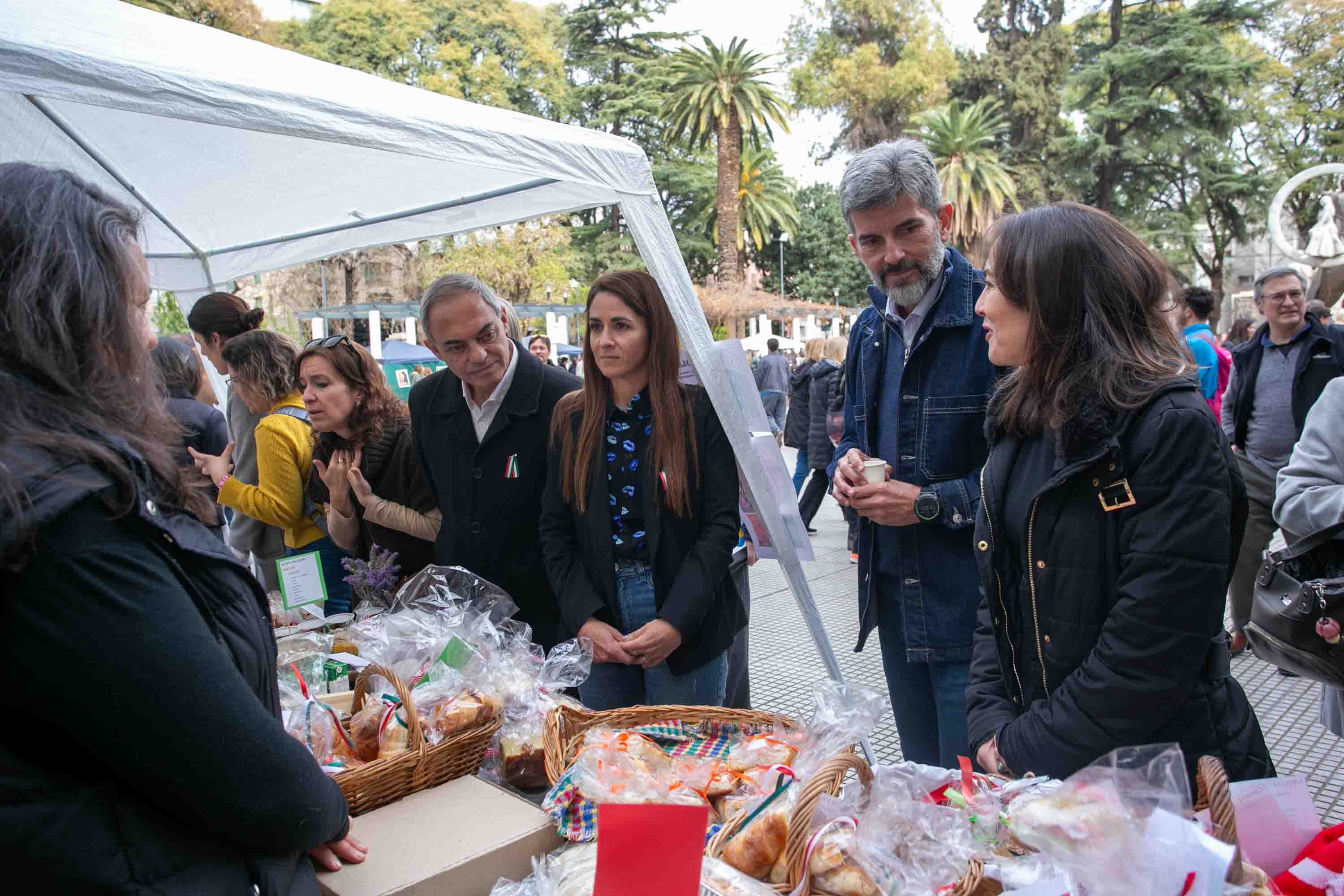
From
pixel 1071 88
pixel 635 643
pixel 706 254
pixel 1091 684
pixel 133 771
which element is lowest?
pixel 635 643

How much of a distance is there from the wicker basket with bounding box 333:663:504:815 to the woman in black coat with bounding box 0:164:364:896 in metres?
0.39

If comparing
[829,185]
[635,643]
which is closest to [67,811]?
[635,643]

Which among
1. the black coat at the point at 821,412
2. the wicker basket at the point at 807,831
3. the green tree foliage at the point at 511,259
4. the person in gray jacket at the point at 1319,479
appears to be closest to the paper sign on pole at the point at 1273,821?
the wicker basket at the point at 807,831

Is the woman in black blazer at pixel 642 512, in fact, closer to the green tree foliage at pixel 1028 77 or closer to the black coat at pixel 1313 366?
the black coat at pixel 1313 366

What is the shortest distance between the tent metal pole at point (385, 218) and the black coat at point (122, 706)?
202 centimetres

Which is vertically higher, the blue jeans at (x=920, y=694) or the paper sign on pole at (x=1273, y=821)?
the paper sign on pole at (x=1273, y=821)

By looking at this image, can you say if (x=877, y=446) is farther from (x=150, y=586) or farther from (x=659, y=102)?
(x=659, y=102)

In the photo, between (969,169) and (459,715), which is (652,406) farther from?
(969,169)

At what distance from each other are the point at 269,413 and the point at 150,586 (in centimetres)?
277

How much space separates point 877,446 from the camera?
7.79 feet

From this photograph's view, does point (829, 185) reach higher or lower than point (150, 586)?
higher

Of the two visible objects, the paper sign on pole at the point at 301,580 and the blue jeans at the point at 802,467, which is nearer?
the paper sign on pole at the point at 301,580

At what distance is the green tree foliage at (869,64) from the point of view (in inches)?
1515

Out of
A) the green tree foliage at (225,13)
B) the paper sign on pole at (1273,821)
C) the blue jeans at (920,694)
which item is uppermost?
the green tree foliage at (225,13)
